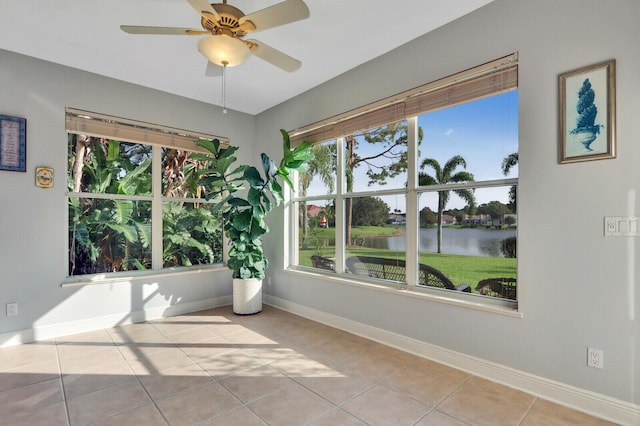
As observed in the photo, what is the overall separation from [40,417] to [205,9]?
2.62m

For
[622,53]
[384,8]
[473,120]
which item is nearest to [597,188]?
[622,53]

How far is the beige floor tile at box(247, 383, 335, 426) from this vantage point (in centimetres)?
196

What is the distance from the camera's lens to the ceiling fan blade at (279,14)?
69.5 inches

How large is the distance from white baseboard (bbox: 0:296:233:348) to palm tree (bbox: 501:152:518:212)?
→ 3769 millimetres

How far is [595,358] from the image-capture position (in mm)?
1995

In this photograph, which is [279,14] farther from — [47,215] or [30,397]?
[47,215]

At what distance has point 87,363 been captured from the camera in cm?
270

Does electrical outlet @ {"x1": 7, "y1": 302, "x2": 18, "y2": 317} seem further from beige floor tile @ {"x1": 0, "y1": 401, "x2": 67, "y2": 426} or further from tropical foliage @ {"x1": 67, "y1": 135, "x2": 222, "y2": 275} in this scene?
beige floor tile @ {"x1": 0, "y1": 401, "x2": 67, "y2": 426}

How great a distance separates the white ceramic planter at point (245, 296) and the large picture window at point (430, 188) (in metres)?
0.98

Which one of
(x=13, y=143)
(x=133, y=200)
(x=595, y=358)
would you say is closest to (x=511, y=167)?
(x=595, y=358)

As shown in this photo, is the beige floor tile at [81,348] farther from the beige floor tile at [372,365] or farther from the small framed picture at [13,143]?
the beige floor tile at [372,365]

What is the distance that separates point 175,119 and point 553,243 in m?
4.21

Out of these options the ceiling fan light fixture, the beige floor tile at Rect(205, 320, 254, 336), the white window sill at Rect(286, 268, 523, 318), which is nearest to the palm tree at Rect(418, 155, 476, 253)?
the white window sill at Rect(286, 268, 523, 318)

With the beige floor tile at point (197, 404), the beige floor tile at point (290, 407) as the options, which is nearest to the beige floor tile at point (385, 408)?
the beige floor tile at point (290, 407)
